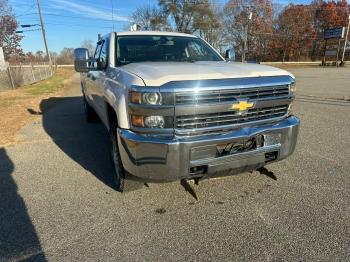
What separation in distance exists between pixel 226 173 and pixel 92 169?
219 cm

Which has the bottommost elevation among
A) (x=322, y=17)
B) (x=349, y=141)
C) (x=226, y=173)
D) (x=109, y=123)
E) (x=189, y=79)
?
(x=349, y=141)

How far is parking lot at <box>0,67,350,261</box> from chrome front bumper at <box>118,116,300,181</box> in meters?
0.49

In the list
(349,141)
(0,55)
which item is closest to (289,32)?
(0,55)

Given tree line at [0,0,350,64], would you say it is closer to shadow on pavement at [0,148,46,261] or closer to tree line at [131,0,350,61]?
tree line at [131,0,350,61]

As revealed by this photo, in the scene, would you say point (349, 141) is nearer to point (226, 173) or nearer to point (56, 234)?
point (226, 173)

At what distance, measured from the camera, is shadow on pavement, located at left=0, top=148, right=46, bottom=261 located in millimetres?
2632

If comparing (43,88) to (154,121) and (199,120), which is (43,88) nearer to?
(154,121)

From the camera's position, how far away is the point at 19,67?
19.7m

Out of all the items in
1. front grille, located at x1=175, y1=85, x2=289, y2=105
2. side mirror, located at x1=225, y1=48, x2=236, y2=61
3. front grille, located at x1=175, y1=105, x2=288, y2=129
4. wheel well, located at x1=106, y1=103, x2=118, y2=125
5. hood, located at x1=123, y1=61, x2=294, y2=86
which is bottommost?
wheel well, located at x1=106, y1=103, x2=118, y2=125

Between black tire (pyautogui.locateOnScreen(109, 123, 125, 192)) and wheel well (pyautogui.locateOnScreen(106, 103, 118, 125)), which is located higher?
wheel well (pyautogui.locateOnScreen(106, 103, 118, 125))

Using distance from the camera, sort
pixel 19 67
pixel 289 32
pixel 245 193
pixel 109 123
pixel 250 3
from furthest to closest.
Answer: pixel 289 32, pixel 250 3, pixel 19 67, pixel 109 123, pixel 245 193

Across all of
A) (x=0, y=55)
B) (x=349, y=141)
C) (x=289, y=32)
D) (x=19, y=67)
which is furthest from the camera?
(x=289, y=32)

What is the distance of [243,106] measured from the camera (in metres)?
3.11

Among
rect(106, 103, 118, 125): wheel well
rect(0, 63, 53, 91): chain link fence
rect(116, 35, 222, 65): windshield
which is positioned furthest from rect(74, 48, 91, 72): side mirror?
rect(0, 63, 53, 91): chain link fence
